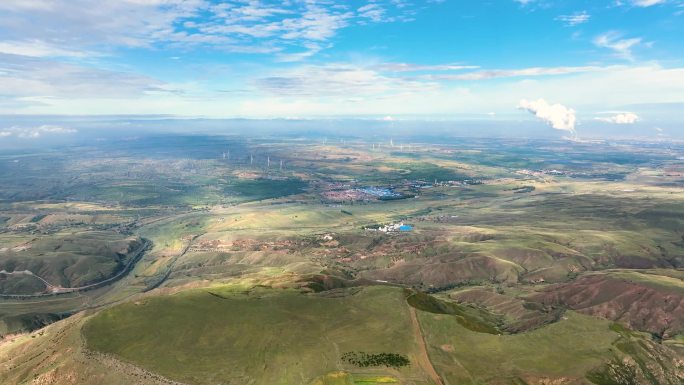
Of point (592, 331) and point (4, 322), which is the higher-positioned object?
point (592, 331)

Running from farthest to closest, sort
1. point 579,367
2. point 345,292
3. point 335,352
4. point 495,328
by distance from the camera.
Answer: point 345,292
point 495,328
point 335,352
point 579,367

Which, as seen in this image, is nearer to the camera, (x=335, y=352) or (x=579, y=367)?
(x=579, y=367)

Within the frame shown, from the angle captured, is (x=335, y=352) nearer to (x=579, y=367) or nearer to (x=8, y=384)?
(x=579, y=367)

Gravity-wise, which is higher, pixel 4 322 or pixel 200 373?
pixel 200 373

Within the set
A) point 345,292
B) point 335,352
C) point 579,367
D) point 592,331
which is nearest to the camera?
point 579,367

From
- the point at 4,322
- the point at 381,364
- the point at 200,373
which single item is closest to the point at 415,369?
the point at 381,364

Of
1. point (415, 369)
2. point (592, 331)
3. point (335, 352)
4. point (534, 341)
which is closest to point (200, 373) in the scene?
point (335, 352)

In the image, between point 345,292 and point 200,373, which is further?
point 345,292

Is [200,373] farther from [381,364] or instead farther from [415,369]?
[415,369]

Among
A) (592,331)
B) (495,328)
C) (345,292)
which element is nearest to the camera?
(592,331)
